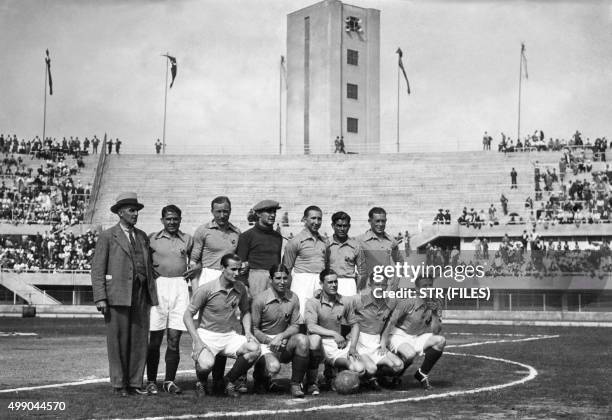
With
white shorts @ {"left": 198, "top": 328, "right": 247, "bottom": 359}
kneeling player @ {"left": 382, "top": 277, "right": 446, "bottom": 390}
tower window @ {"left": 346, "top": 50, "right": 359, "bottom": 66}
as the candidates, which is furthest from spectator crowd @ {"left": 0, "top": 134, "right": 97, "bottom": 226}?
white shorts @ {"left": 198, "top": 328, "right": 247, "bottom": 359}

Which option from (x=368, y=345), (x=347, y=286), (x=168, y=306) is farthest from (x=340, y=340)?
(x=168, y=306)

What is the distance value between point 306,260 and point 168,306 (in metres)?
2.04

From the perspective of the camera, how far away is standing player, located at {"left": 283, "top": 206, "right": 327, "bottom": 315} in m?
12.7

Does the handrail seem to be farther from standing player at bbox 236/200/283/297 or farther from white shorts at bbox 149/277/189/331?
white shorts at bbox 149/277/189/331

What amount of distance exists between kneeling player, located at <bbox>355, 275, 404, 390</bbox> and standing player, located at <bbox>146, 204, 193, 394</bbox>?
7.06 ft

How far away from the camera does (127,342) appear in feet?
36.0

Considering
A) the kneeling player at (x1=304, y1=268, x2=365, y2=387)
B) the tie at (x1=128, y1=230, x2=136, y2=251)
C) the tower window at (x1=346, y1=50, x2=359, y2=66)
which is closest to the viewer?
the tie at (x1=128, y1=230, x2=136, y2=251)

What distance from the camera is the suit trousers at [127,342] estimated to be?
1082 centimetres

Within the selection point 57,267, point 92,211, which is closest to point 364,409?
point 57,267

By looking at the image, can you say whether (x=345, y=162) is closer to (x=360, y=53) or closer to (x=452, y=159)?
(x=452, y=159)

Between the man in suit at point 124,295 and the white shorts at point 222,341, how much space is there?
699mm

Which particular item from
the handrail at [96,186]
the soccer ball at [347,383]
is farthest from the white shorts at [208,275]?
the handrail at [96,186]

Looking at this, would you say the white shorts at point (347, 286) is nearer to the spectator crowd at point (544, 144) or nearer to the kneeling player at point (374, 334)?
the kneeling player at point (374, 334)

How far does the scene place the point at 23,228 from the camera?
155ft
